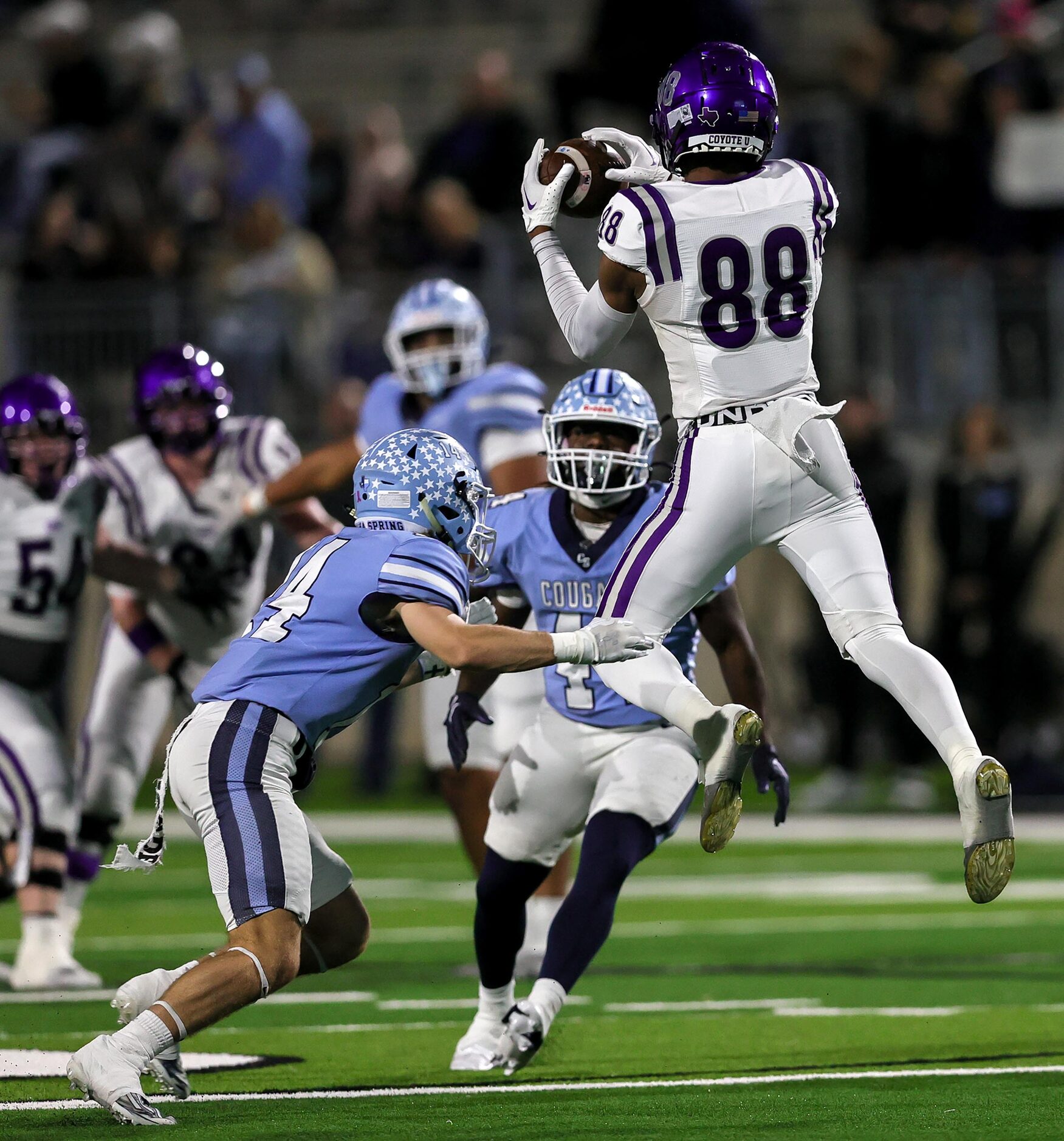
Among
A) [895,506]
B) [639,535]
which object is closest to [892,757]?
[895,506]

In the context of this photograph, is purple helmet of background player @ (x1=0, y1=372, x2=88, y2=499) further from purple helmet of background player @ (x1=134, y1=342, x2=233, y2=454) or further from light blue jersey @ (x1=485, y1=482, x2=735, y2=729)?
Result: light blue jersey @ (x1=485, y1=482, x2=735, y2=729)

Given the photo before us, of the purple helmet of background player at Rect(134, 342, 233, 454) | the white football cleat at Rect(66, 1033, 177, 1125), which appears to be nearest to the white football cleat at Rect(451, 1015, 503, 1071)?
the white football cleat at Rect(66, 1033, 177, 1125)

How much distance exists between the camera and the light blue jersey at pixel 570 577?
553cm

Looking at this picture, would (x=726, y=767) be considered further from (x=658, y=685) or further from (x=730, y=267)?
(x=730, y=267)

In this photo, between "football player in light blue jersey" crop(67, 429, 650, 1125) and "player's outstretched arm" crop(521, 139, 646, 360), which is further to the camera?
"player's outstretched arm" crop(521, 139, 646, 360)

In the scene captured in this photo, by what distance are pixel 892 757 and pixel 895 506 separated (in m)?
1.67

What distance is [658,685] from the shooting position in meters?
4.95

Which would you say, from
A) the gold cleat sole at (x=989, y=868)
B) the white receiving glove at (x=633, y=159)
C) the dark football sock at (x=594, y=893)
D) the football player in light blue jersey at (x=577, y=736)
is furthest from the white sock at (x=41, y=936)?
the gold cleat sole at (x=989, y=868)

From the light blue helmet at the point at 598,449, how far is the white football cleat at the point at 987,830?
4.53ft

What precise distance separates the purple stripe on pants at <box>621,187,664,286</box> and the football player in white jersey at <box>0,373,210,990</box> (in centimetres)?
275

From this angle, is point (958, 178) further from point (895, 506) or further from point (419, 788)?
point (419, 788)

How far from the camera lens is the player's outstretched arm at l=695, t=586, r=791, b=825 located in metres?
5.38

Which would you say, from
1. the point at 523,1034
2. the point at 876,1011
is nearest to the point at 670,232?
the point at 523,1034

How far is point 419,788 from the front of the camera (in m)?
12.7
